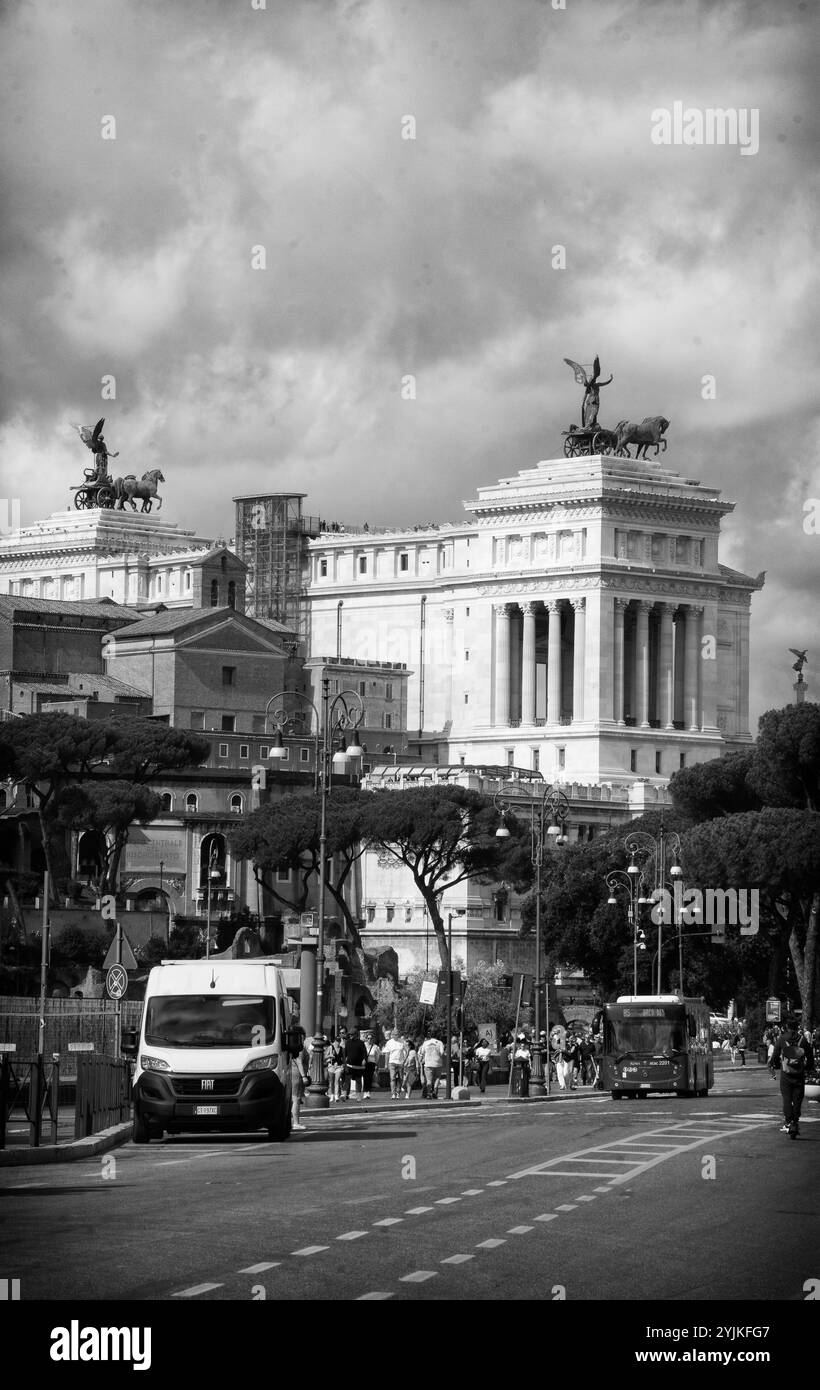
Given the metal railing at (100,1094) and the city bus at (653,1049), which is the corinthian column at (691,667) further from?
the metal railing at (100,1094)

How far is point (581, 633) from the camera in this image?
6137 inches

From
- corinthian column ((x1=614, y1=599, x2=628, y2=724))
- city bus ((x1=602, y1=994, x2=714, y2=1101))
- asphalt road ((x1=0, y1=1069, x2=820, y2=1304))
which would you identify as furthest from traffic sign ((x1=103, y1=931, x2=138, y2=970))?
corinthian column ((x1=614, y1=599, x2=628, y2=724))

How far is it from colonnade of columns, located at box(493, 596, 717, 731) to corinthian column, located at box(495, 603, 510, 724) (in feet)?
0.19

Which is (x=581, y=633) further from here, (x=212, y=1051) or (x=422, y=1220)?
(x=422, y=1220)

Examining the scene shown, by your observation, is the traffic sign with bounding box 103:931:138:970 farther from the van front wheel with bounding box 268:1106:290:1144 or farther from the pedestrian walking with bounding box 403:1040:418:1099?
the pedestrian walking with bounding box 403:1040:418:1099

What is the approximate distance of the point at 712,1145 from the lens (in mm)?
32375

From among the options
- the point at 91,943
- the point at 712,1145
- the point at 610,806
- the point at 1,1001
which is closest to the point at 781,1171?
the point at 712,1145

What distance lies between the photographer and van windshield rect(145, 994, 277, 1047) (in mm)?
32469

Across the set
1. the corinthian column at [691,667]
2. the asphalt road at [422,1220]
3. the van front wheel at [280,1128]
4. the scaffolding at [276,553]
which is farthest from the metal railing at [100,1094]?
the scaffolding at [276,553]

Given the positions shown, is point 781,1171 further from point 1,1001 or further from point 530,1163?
point 1,1001

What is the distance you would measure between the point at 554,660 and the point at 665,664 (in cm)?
659

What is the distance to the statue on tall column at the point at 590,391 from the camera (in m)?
166

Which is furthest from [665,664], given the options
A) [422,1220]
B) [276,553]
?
[422,1220]

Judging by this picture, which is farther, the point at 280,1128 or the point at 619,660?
the point at 619,660
